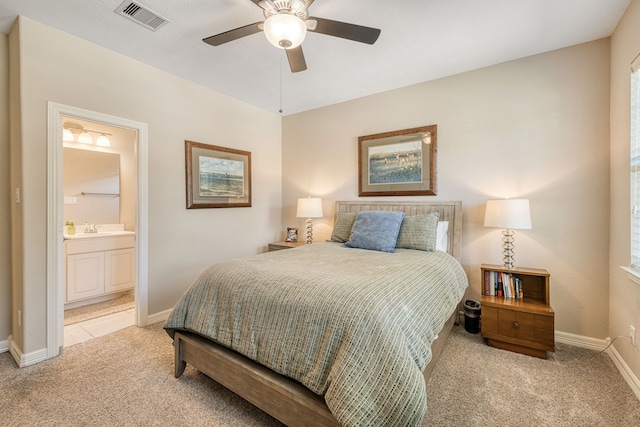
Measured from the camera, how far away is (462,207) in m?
3.00

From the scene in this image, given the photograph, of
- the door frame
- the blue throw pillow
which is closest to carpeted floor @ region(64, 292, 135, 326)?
the door frame

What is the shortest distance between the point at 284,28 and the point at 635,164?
250 centimetres

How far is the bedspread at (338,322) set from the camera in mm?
1114

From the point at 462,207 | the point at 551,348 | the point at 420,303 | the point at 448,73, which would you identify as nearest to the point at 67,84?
the point at 420,303

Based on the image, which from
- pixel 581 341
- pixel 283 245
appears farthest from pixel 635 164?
pixel 283 245

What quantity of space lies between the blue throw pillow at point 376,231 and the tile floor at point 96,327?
2.54m

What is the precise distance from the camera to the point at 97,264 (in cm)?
347

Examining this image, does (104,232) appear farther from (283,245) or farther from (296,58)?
(296,58)

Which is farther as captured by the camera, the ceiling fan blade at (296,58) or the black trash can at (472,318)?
the black trash can at (472,318)

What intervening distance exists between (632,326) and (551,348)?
1.68 ft

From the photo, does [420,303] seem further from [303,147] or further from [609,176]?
[303,147]

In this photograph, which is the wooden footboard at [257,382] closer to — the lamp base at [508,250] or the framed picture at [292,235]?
the lamp base at [508,250]

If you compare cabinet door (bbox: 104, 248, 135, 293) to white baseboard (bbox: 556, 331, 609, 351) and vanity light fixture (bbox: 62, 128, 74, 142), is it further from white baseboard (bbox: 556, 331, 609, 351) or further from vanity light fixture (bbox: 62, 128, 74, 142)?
white baseboard (bbox: 556, 331, 609, 351)

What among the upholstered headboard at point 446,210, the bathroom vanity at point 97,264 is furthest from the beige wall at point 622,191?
the bathroom vanity at point 97,264
